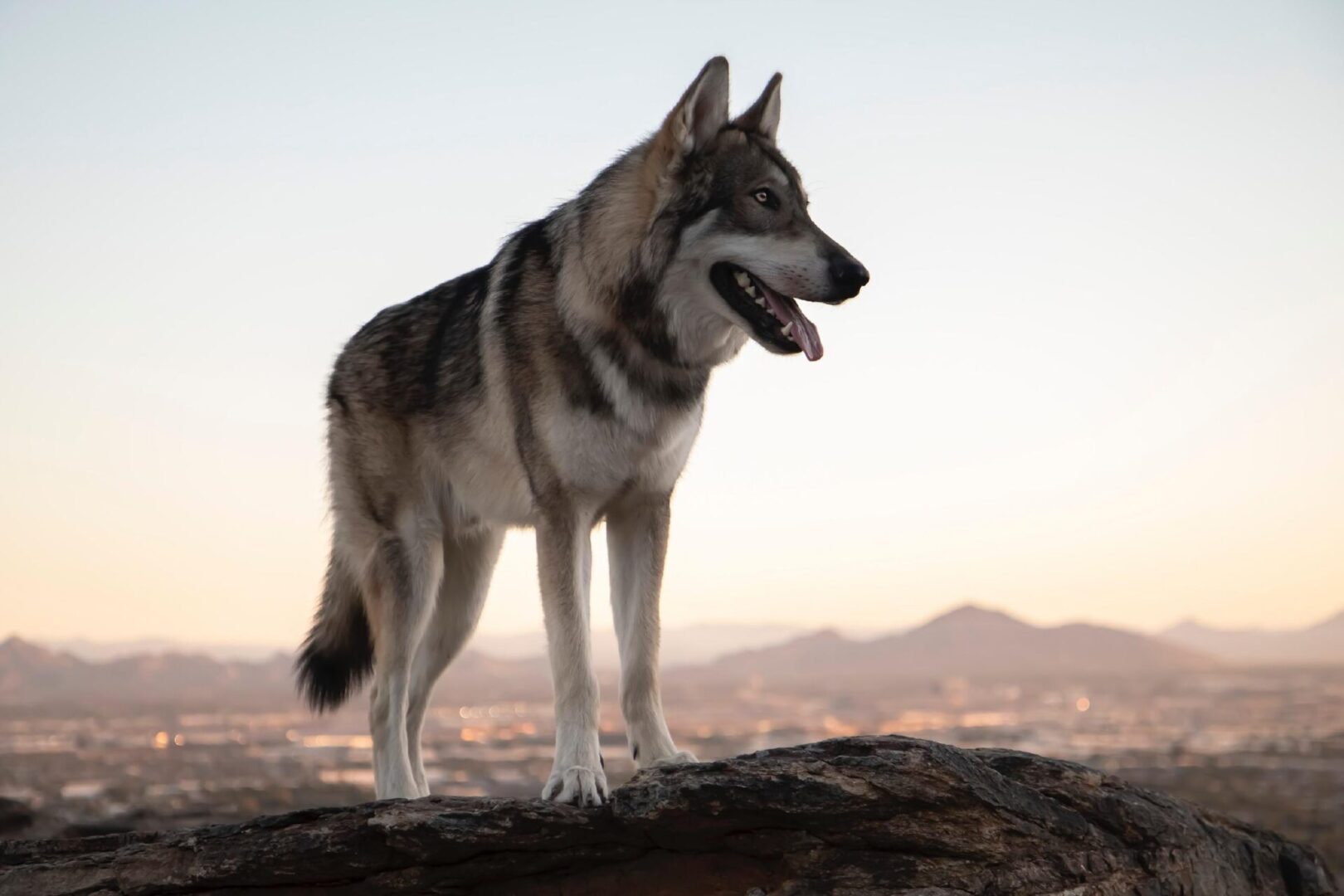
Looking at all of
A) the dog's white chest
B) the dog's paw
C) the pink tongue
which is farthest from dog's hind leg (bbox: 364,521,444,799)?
the pink tongue

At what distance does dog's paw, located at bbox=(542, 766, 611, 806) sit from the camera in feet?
14.2

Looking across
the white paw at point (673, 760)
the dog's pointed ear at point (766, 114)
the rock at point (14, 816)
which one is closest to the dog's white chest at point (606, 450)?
the white paw at point (673, 760)

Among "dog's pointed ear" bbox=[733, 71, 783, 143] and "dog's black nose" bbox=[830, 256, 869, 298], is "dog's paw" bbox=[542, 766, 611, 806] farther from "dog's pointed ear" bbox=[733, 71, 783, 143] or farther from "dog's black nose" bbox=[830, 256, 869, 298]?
"dog's pointed ear" bbox=[733, 71, 783, 143]

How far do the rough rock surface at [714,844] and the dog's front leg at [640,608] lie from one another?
0.45m

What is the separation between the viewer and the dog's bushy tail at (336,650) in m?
6.31

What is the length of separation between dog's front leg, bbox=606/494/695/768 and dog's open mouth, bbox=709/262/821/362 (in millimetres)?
827

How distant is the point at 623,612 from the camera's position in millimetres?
Result: 5086

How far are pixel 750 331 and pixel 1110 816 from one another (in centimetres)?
229

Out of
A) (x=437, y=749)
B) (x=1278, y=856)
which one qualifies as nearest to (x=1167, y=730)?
(x=437, y=749)

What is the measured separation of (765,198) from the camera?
15.5 ft

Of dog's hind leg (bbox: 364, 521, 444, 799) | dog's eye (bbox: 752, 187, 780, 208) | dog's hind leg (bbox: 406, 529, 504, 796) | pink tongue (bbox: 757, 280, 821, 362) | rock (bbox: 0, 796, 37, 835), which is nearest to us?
pink tongue (bbox: 757, 280, 821, 362)

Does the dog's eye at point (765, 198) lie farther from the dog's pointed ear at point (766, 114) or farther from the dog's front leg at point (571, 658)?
the dog's front leg at point (571, 658)

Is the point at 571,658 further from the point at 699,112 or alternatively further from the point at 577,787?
the point at 699,112

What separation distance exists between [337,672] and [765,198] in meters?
3.35
